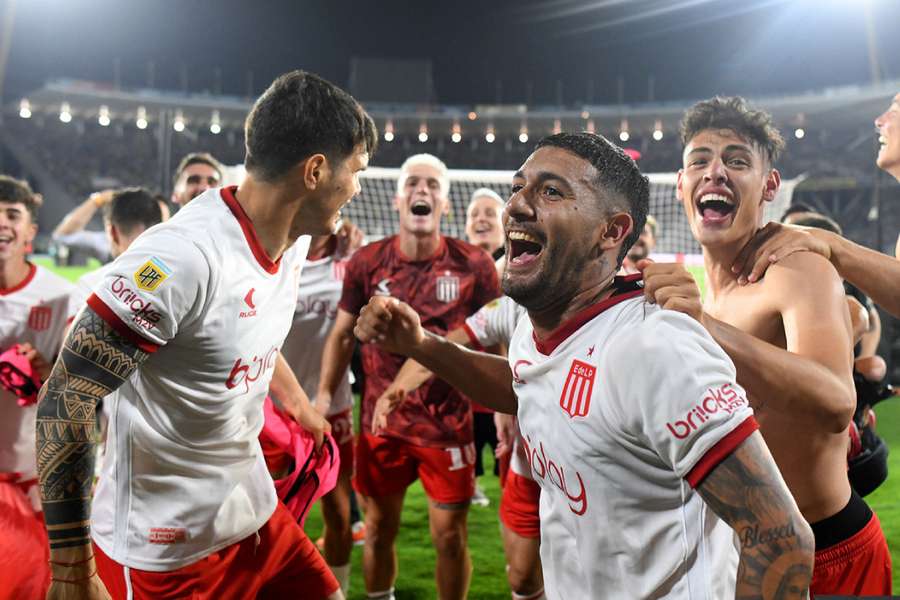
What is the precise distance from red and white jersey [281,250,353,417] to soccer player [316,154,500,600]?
1.04 ft

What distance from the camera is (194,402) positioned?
7.02ft

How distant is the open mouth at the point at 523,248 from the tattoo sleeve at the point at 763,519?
2.17 ft

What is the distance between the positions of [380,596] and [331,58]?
38467 millimetres

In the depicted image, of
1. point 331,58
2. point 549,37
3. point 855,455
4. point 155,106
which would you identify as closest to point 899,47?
point 549,37

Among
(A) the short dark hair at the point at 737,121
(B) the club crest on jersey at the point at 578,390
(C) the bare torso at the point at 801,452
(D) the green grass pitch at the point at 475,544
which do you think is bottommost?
(D) the green grass pitch at the point at 475,544

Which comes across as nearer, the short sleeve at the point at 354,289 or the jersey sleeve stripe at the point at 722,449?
the jersey sleeve stripe at the point at 722,449

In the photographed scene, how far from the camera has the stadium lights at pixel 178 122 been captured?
1308 inches

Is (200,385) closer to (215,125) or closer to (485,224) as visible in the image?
(485,224)

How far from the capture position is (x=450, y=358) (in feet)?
7.52

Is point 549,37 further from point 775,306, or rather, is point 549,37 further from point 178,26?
point 775,306

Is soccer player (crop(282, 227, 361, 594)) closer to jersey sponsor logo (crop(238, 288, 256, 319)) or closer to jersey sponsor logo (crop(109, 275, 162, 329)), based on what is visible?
jersey sponsor logo (crop(238, 288, 256, 319))

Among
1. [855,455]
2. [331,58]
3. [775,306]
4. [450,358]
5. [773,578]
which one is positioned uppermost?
[331,58]

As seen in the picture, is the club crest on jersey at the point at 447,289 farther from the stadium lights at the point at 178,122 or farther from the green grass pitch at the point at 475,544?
the stadium lights at the point at 178,122

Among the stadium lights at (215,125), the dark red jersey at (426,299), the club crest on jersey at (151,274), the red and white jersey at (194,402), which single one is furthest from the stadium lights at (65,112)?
the club crest on jersey at (151,274)
